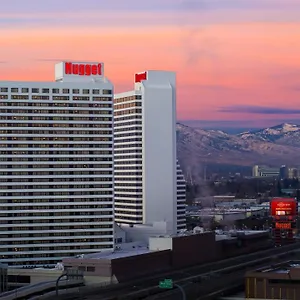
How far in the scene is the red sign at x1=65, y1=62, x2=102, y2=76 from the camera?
102m

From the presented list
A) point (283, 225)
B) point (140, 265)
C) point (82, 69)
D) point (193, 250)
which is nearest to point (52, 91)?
point (82, 69)

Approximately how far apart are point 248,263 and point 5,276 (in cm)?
2796

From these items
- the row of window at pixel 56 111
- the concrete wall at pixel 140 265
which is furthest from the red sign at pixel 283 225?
the concrete wall at pixel 140 265

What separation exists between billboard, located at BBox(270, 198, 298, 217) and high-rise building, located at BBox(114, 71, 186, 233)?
14.0 metres

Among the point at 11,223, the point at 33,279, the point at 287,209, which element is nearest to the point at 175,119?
the point at 287,209

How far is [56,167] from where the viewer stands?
99.5 m

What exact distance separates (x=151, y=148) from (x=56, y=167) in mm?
23366

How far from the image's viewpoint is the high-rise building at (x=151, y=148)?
119 m

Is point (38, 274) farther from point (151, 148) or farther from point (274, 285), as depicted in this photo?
point (151, 148)

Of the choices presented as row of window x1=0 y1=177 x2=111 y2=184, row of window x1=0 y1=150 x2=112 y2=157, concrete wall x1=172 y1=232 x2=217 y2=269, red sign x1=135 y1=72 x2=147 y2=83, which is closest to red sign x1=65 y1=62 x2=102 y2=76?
row of window x1=0 y1=150 x2=112 y2=157

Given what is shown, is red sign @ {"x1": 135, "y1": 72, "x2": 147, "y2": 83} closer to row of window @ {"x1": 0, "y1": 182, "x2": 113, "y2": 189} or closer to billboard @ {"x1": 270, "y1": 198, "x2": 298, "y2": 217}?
row of window @ {"x1": 0, "y1": 182, "x2": 113, "y2": 189}

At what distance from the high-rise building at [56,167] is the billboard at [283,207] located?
3340cm

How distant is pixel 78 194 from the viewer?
9981 cm

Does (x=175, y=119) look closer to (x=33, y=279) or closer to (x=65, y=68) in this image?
(x=65, y=68)
